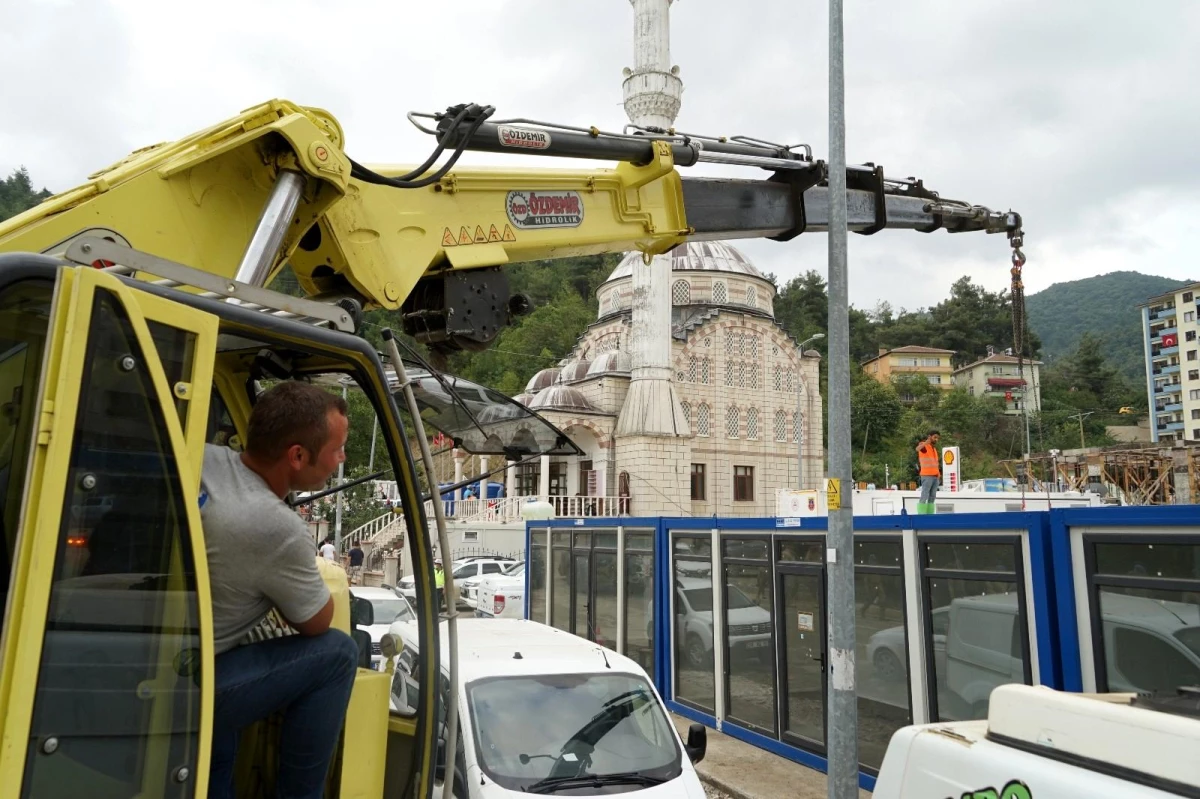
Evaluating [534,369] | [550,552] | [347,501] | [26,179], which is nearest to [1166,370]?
[534,369]

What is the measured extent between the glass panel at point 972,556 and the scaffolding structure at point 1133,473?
110ft

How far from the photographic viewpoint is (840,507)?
26.7 ft

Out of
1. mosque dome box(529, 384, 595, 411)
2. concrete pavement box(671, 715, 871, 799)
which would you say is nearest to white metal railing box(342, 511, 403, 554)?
mosque dome box(529, 384, 595, 411)

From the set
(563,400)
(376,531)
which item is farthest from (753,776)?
(563,400)

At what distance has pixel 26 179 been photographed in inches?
4008

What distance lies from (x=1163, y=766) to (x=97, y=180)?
13.3 feet

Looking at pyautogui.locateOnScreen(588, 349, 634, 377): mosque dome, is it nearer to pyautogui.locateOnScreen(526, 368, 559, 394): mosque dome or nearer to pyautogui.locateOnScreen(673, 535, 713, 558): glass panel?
pyautogui.locateOnScreen(526, 368, 559, 394): mosque dome

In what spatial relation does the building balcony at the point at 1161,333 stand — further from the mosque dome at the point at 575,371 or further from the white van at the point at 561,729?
the white van at the point at 561,729

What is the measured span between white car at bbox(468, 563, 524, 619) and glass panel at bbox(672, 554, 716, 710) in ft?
32.3

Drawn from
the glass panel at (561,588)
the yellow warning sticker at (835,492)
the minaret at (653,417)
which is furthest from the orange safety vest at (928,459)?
the minaret at (653,417)

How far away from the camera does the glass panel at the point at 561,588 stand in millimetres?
14578

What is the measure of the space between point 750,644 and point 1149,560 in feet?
16.8

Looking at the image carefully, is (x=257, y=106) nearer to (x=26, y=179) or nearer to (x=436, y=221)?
(x=436, y=221)

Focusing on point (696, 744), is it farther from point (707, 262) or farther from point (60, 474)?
point (707, 262)
